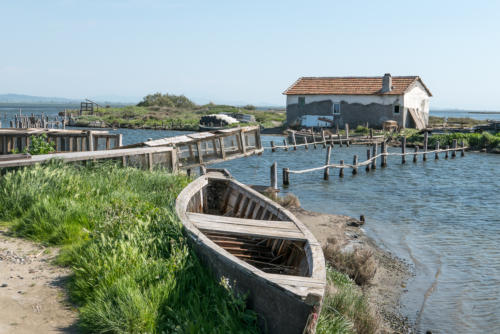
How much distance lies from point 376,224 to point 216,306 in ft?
35.4

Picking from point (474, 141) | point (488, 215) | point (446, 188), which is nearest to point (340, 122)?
point (474, 141)

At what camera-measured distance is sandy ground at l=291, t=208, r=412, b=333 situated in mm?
7838

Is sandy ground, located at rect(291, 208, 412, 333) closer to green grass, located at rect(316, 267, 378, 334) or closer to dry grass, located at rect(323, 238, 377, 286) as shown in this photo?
dry grass, located at rect(323, 238, 377, 286)

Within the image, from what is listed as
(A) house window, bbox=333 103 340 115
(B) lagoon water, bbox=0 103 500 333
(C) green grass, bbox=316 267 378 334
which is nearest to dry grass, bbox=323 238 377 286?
(B) lagoon water, bbox=0 103 500 333

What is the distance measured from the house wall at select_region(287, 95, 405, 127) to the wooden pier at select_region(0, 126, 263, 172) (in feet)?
92.7

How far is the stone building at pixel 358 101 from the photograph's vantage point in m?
43.2

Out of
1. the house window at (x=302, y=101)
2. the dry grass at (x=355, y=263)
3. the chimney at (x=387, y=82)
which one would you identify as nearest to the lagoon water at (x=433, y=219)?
the dry grass at (x=355, y=263)

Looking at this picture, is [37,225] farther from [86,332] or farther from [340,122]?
[340,122]

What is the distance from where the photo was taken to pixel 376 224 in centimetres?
1470

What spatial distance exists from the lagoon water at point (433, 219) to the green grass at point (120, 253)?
14.7 ft

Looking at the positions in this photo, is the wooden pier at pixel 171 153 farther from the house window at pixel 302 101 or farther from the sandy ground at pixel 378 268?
the house window at pixel 302 101

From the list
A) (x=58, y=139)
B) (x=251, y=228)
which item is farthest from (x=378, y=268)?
(x=58, y=139)

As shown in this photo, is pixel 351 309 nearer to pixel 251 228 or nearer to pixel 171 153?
pixel 251 228

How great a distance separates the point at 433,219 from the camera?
15.9 meters
